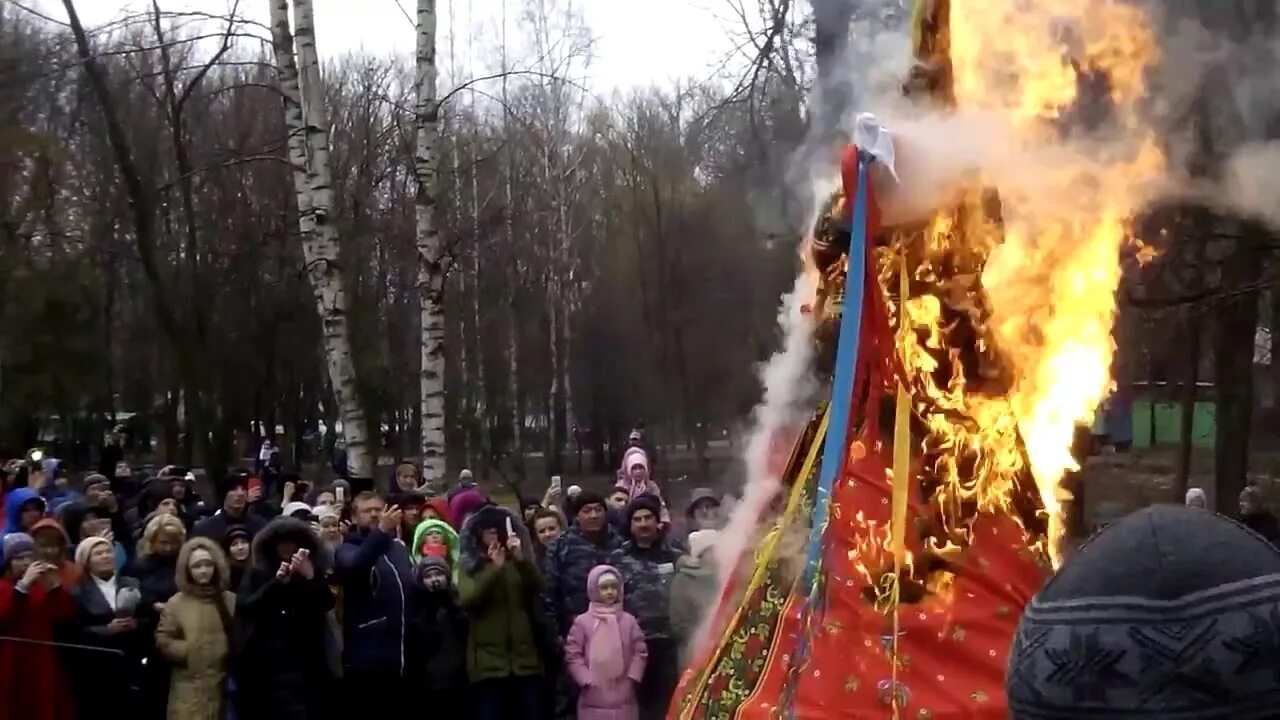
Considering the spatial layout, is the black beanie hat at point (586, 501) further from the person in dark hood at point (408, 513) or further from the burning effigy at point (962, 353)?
the burning effigy at point (962, 353)

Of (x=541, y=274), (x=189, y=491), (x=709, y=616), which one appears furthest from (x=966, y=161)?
(x=541, y=274)

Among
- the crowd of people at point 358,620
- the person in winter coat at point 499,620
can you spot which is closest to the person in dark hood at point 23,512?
the crowd of people at point 358,620

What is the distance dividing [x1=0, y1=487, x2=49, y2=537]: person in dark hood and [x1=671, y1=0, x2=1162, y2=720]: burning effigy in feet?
18.3

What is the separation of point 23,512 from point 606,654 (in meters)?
3.99

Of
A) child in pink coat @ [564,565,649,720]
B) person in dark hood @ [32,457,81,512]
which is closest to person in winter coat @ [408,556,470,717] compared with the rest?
child in pink coat @ [564,565,649,720]

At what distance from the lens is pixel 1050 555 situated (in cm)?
466

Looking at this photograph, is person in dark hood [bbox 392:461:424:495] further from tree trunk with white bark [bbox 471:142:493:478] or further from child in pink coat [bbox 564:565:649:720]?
tree trunk with white bark [bbox 471:142:493:478]

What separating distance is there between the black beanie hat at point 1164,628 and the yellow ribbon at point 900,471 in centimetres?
315

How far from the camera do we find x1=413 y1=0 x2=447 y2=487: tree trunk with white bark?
37.8 ft

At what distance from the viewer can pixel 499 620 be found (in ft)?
23.6

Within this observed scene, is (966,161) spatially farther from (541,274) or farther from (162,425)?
(162,425)

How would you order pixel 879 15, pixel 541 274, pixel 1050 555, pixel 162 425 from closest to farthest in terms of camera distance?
pixel 1050 555, pixel 879 15, pixel 541 274, pixel 162 425

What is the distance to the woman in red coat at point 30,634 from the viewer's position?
6922 mm

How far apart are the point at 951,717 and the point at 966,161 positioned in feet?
5.41
